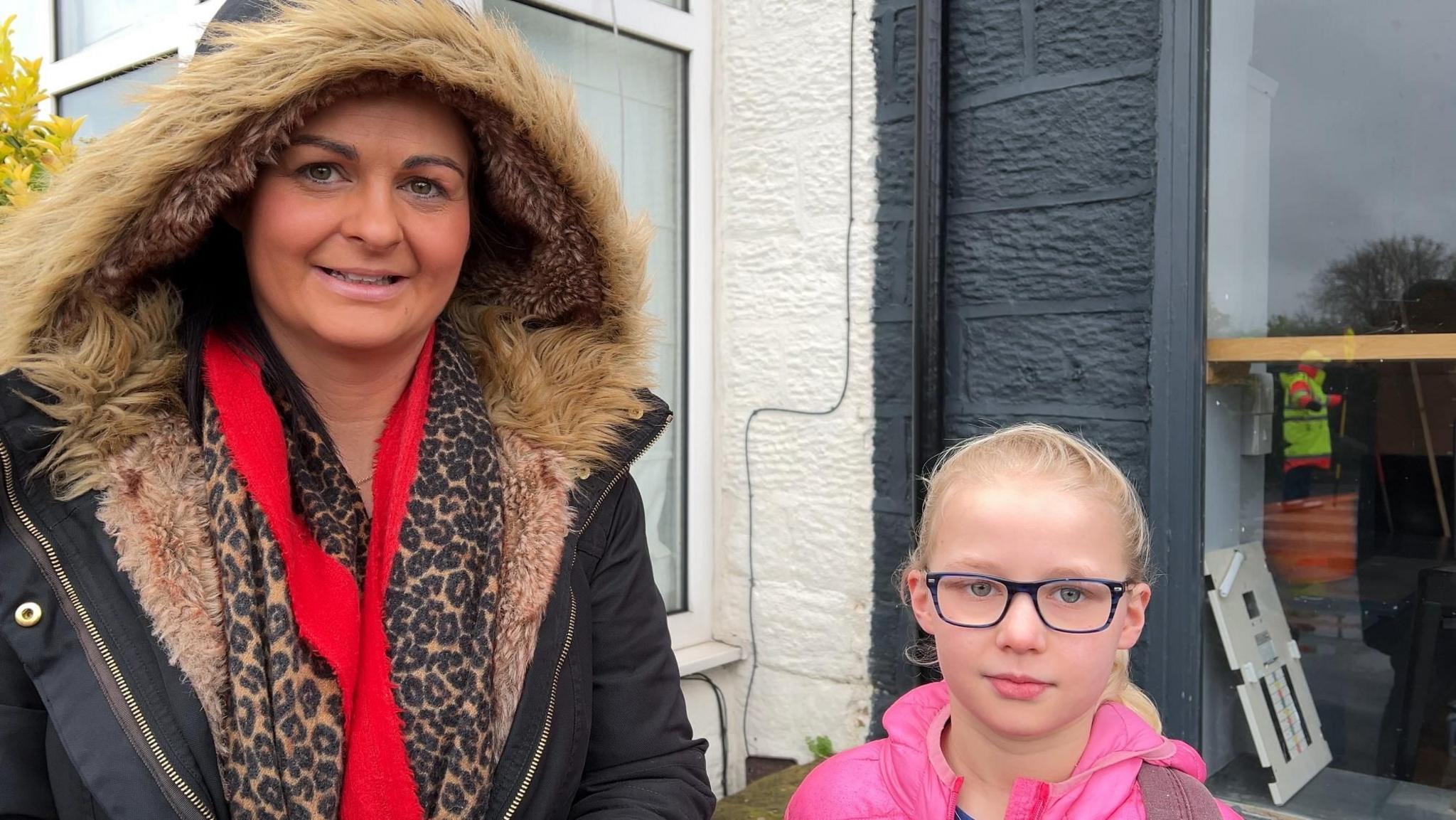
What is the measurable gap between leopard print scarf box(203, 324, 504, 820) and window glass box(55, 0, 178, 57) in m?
2.31

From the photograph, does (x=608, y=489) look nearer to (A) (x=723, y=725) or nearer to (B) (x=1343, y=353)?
(B) (x=1343, y=353)

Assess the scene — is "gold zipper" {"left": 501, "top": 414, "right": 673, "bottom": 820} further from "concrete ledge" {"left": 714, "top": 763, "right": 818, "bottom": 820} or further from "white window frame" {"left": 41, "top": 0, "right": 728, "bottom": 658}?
"white window frame" {"left": 41, "top": 0, "right": 728, "bottom": 658}

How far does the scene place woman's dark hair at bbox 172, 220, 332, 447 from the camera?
158cm

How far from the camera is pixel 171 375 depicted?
1.56m

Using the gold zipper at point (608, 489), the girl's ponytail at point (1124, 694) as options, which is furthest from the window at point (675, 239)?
the girl's ponytail at point (1124, 694)

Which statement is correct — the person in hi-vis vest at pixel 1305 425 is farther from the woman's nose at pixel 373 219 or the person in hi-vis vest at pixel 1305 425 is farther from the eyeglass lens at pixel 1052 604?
the woman's nose at pixel 373 219

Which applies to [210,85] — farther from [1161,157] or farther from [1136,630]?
[1161,157]

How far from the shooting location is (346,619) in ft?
4.90

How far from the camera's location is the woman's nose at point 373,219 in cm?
151

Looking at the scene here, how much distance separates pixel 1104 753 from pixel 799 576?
2162 mm

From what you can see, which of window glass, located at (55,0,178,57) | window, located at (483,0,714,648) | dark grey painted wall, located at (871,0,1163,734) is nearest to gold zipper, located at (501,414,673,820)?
dark grey painted wall, located at (871,0,1163,734)

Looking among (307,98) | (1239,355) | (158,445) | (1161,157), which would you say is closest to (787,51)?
(1161,157)

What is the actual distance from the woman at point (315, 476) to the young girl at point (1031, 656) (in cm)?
45

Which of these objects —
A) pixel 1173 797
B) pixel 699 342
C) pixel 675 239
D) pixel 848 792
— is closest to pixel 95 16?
pixel 675 239
